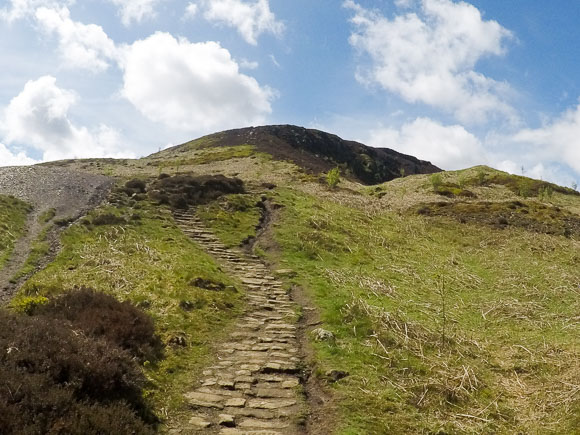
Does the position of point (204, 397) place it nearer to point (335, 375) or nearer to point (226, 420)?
point (226, 420)

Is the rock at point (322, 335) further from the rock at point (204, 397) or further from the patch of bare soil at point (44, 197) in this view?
the patch of bare soil at point (44, 197)

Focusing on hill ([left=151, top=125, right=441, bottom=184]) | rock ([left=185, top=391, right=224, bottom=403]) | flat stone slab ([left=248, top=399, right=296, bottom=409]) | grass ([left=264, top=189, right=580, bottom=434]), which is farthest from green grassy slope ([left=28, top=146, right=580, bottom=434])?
hill ([left=151, top=125, right=441, bottom=184])

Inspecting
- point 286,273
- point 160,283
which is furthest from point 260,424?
point 286,273

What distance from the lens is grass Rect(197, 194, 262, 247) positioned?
93.4ft

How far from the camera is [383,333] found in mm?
13789

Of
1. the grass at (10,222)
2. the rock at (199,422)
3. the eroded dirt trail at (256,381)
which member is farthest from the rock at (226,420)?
the grass at (10,222)

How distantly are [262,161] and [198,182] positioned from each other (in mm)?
45518

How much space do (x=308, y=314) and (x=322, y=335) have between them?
2598 mm

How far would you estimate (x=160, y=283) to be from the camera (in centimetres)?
1702

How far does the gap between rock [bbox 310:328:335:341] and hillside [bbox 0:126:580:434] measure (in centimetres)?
6

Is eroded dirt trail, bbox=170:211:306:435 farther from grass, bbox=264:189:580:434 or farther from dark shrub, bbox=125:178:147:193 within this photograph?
dark shrub, bbox=125:178:147:193

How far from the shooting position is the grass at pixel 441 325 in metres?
10.0

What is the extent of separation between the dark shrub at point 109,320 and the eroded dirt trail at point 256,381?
5.86 feet

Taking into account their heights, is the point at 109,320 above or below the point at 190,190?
below
